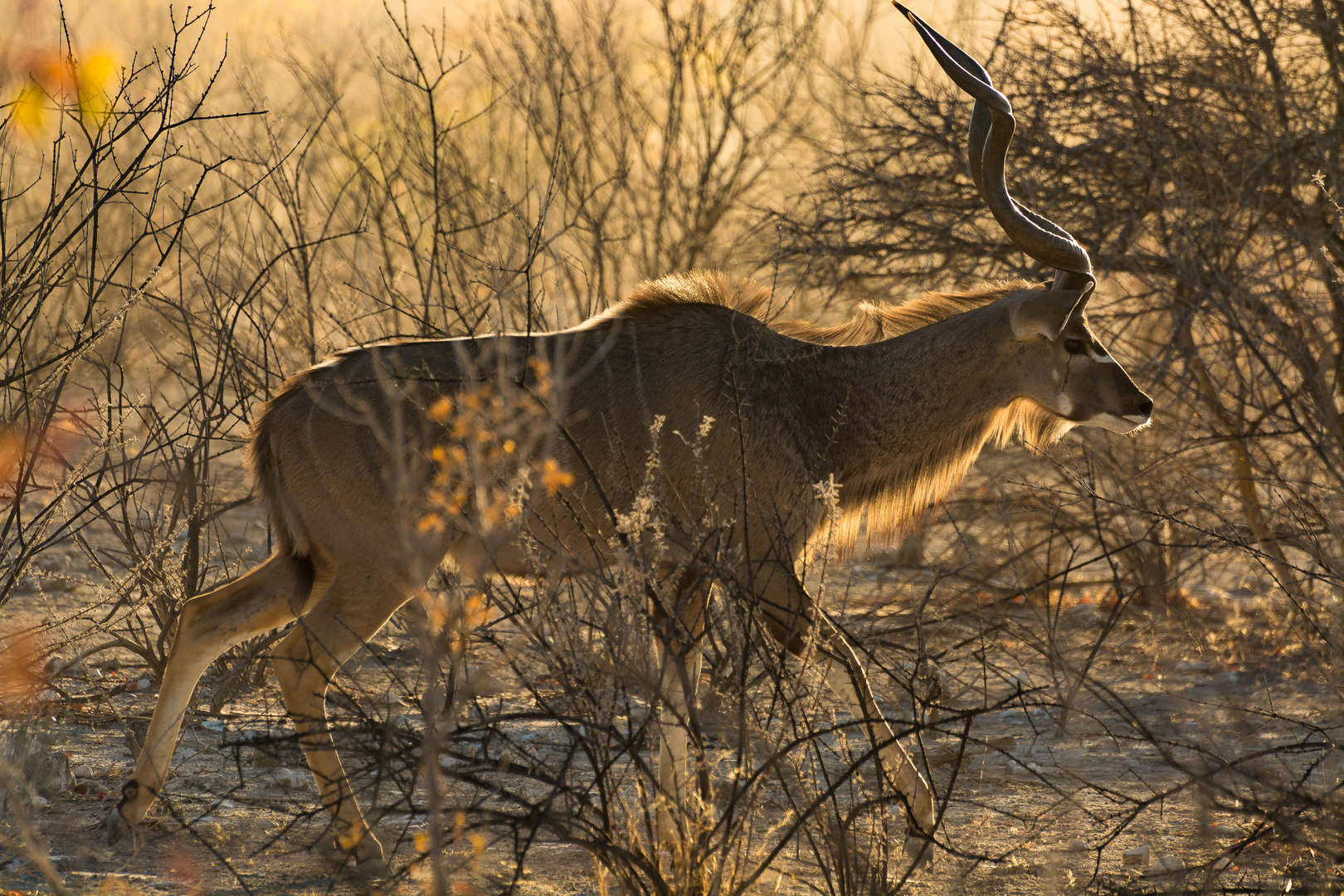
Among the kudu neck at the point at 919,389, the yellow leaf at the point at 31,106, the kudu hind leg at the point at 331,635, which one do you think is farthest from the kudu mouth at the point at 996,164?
the yellow leaf at the point at 31,106

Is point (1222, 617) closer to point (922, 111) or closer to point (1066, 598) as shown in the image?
point (1066, 598)

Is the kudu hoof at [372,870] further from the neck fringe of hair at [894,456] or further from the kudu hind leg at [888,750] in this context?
the neck fringe of hair at [894,456]

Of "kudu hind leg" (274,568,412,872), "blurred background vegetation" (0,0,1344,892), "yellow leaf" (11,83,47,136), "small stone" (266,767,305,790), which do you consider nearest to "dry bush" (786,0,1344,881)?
"blurred background vegetation" (0,0,1344,892)

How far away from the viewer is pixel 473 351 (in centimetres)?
460

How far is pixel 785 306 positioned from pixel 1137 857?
209 centimetres

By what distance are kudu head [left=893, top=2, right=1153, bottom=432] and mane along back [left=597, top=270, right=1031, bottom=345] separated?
0.29m

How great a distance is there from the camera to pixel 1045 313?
195 inches

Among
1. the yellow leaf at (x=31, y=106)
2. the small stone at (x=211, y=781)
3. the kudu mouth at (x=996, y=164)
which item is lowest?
the small stone at (x=211, y=781)

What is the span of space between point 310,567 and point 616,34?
6488mm

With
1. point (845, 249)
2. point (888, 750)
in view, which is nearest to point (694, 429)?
point (888, 750)

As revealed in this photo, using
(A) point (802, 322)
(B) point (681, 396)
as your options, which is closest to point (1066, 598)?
(A) point (802, 322)

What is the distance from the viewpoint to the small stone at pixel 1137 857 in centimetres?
428

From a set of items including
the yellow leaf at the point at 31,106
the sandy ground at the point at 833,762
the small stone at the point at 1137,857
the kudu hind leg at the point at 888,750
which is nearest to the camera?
the sandy ground at the point at 833,762

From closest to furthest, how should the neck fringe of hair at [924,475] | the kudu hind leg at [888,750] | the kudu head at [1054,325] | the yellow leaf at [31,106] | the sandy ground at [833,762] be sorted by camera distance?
the sandy ground at [833,762]
the kudu hind leg at [888,750]
the yellow leaf at [31,106]
the kudu head at [1054,325]
the neck fringe of hair at [924,475]
